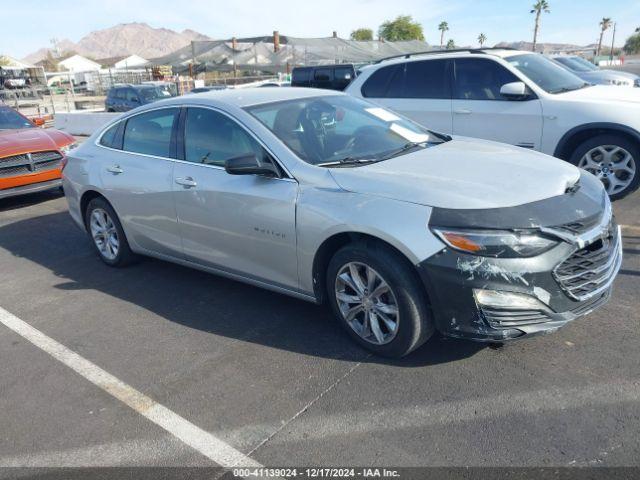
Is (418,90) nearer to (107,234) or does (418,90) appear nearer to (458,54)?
(458,54)

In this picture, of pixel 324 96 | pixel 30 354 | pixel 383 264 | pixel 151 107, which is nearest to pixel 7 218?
pixel 151 107

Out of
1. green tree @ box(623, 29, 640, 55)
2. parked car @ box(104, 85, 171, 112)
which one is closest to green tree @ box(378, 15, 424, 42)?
green tree @ box(623, 29, 640, 55)

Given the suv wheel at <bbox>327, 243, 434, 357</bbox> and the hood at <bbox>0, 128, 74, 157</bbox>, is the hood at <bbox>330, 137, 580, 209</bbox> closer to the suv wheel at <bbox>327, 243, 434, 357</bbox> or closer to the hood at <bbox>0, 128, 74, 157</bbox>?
the suv wheel at <bbox>327, 243, 434, 357</bbox>

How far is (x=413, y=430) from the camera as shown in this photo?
2947 mm

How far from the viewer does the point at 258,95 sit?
185 inches

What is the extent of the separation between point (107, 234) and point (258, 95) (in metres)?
2.22

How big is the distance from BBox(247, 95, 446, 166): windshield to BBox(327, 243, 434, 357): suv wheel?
0.78m

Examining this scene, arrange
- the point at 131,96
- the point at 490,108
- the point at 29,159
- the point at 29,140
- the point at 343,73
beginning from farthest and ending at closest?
1. the point at 131,96
2. the point at 343,73
3. the point at 29,140
4. the point at 29,159
5. the point at 490,108

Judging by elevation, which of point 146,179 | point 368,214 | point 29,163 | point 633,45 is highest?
point 368,214

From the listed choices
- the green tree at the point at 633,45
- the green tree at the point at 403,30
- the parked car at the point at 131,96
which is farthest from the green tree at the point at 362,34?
the parked car at the point at 131,96

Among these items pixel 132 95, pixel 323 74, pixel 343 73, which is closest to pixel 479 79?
pixel 323 74

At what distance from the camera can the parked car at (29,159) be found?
27.1ft

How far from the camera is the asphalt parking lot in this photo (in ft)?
9.32

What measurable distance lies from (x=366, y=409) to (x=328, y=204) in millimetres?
1274
